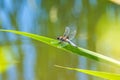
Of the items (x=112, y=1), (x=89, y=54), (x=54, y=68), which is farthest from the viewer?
(x=112, y=1)

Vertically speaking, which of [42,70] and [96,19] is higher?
[96,19]

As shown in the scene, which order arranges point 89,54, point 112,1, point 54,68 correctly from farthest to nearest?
point 112,1, point 54,68, point 89,54

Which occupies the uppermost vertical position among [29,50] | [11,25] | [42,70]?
[11,25]

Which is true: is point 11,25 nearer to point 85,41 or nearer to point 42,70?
point 42,70

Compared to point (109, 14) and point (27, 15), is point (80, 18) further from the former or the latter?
point (27, 15)

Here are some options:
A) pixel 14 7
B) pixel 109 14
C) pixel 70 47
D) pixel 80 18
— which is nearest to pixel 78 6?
pixel 80 18

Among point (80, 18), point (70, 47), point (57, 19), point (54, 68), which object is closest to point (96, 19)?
point (80, 18)

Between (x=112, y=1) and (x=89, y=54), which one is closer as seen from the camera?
(x=89, y=54)
